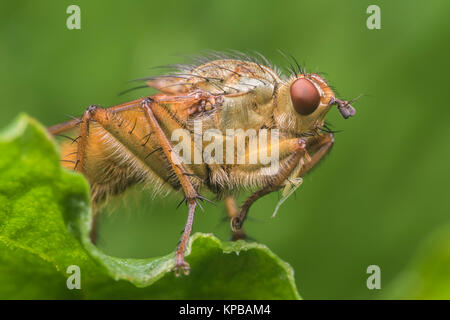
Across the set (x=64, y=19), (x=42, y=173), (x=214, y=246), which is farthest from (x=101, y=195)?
(x=42, y=173)

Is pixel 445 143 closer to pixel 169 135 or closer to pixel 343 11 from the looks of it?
pixel 343 11

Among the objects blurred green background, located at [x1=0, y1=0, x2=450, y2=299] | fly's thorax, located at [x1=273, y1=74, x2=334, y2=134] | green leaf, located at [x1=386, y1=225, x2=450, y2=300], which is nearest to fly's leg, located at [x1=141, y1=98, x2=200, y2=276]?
blurred green background, located at [x1=0, y1=0, x2=450, y2=299]

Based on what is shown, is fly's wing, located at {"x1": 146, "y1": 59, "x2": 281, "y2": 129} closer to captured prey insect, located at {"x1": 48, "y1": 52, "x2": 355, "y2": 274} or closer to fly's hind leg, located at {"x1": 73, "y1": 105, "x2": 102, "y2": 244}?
captured prey insect, located at {"x1": 48, "y1": 52, "x2": 355, "y2": 274}

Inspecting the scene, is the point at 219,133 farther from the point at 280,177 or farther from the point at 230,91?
the point at 280,177

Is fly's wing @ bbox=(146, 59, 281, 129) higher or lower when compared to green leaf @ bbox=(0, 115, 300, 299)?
higher

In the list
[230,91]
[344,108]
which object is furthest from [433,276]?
[230,91]

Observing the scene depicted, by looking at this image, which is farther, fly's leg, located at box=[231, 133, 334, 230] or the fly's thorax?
the fly's thorax

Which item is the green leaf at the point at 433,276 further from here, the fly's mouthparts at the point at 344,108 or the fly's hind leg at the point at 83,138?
the fly's hind leg at the point at 83,138
